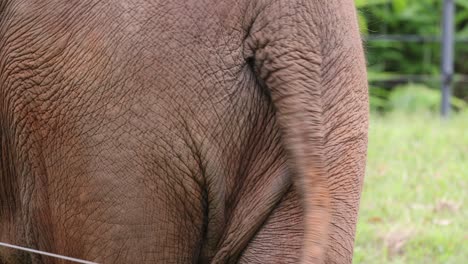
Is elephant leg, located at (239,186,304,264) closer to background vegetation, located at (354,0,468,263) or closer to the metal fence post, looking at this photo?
background vegetation, located at (354,0,468,263)

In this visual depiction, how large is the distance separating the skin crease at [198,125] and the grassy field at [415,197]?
95.2 inches

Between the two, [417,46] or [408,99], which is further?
[417,46]

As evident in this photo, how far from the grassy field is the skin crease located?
2.42m

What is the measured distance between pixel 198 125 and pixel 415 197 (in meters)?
3.69

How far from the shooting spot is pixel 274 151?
268 centimetres

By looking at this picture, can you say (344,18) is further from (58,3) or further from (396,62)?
(396,62)

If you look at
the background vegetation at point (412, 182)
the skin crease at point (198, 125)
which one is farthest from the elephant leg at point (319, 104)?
the background vegetation at point (412, 182)

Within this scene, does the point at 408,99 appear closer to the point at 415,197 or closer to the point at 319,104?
the point at 415,197

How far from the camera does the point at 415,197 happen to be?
19.8 ft

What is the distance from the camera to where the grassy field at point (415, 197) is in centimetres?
514

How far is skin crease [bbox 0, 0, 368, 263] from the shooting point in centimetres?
258

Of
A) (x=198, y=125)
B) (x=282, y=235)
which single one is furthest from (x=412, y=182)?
(x=198, y=125)

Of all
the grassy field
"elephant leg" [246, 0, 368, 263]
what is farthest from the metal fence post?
"elephant leg" [246, 0, 368, 263]

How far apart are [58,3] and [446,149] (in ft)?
16.9
